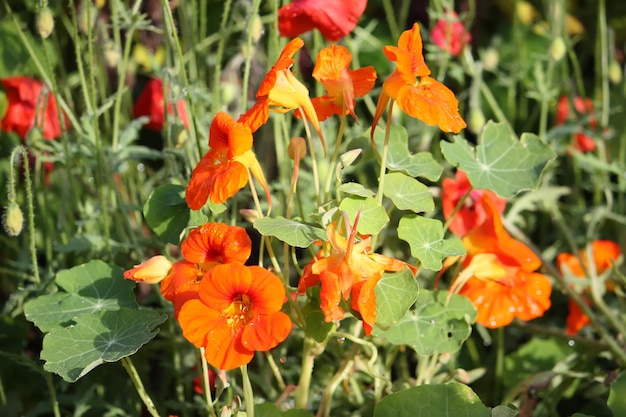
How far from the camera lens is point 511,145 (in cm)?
130

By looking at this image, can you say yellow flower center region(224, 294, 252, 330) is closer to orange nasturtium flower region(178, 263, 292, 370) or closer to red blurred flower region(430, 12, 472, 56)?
orange nasturtium flower region(178, 263, 292, 370)

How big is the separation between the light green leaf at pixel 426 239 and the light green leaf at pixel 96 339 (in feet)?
1.04

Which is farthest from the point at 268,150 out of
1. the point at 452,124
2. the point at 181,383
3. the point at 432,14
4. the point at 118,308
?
the point at 452,124

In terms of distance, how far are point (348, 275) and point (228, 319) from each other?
0.15m

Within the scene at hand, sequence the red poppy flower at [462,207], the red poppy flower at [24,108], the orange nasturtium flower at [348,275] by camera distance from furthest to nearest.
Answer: the red poppy flower at [24,108] < the red poppy flower at [462,207] < the orange nasturtium flower at [348,275]

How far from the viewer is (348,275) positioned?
37.5 inches

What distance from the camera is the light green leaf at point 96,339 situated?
102cm

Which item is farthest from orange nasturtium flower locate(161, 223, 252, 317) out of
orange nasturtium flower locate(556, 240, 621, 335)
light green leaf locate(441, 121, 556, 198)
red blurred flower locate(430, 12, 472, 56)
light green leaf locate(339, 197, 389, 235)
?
red blurred flower locate(430, 12, 472, 56)

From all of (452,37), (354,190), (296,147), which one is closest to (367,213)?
(354,190)

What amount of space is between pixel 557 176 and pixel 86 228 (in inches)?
45.5

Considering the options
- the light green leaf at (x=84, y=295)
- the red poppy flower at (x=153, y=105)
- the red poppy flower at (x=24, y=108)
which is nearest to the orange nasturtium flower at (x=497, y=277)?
the light green leaf at (x=84, y=295)

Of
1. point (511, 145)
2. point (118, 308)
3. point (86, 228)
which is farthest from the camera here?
point (86, 228)

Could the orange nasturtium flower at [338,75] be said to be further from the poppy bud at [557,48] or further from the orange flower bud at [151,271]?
the poppy bud at [557,48]

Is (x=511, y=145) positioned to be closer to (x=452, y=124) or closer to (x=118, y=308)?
(x=452, y=124)
